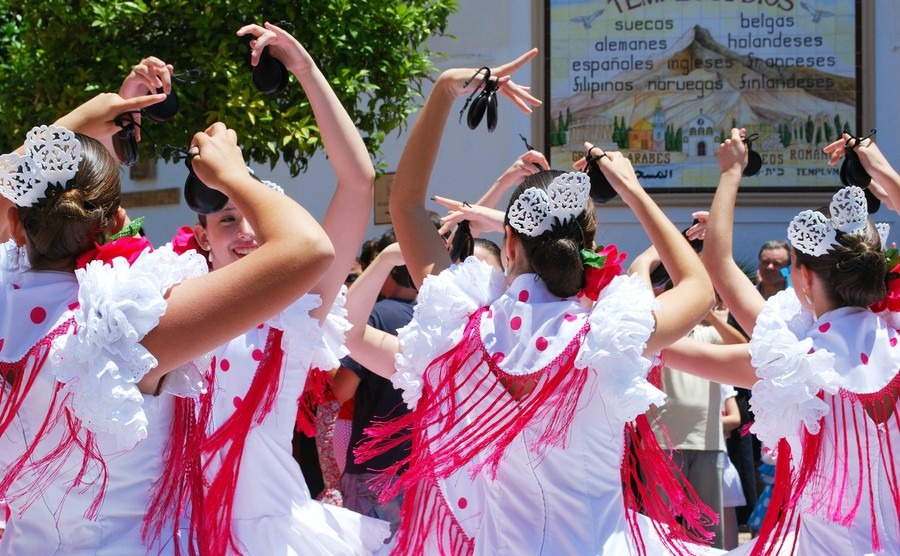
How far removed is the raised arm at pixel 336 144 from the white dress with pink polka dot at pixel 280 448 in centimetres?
11

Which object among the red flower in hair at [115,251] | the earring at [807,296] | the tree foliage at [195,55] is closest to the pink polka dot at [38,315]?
the red flower in hair at [115,251]

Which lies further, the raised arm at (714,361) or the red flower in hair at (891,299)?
the raised arm at (714,361)

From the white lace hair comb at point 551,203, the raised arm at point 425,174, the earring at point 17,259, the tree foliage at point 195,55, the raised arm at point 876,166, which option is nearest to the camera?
the earring at point 17,259

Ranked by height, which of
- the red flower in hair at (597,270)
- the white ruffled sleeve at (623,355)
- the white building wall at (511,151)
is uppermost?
the red flower in hair at (597,270)

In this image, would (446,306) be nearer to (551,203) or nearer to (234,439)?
(551,203)

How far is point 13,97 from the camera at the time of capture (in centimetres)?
671

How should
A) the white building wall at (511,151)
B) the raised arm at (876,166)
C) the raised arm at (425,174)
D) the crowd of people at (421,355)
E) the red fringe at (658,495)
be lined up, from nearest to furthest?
1. the crowd of people at (421,355)
2. the red fringe at (658,495)
3. the raised arm at (425,174)
4. the raised arm at (876,166)
5. the white building wall at (511,151)

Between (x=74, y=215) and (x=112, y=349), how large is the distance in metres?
0.32

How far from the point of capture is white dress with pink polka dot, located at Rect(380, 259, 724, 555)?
2385 millimetres

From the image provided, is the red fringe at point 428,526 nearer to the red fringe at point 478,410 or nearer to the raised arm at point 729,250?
the red fringe at point 478,410

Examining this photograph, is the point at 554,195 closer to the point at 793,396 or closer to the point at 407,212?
the point at 407,212

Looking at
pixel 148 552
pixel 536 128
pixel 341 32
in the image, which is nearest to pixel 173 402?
pixel 148 552

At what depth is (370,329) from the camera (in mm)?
3312

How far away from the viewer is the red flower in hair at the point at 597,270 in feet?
8.25
